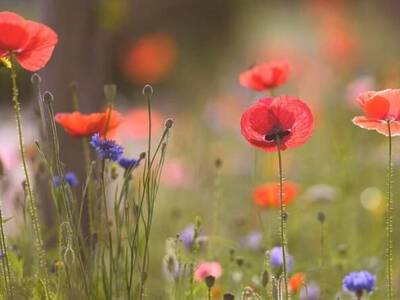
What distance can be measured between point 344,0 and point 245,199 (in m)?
2.73

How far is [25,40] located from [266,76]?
24.8 inches

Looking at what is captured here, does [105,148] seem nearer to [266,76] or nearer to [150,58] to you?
[266,76]

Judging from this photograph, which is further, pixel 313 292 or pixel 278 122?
pixel 313 292

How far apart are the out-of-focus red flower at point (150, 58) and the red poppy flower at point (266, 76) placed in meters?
4.14

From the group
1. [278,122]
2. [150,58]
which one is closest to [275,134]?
[278,122]

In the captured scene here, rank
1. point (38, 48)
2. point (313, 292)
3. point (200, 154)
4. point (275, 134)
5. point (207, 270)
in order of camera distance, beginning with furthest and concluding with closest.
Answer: point (200, 154)
point (313, 292)
point (207, 270)
point (38, 48)
point (275, 134)

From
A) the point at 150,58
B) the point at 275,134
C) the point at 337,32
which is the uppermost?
the point at 150,58

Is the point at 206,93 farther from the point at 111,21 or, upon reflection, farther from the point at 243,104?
the point at 111,21

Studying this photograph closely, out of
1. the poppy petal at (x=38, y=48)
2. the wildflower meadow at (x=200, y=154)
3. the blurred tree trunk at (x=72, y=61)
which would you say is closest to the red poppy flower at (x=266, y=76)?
the wildflower meadow at (x=200, y=154)

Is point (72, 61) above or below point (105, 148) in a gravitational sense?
above

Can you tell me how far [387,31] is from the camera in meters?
6.64

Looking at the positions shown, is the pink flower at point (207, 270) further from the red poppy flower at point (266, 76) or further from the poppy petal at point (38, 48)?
the poppy petal at point (38, 48)

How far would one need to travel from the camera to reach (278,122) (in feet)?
6.09

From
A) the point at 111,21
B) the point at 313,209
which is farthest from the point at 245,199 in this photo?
the point at 111,21
